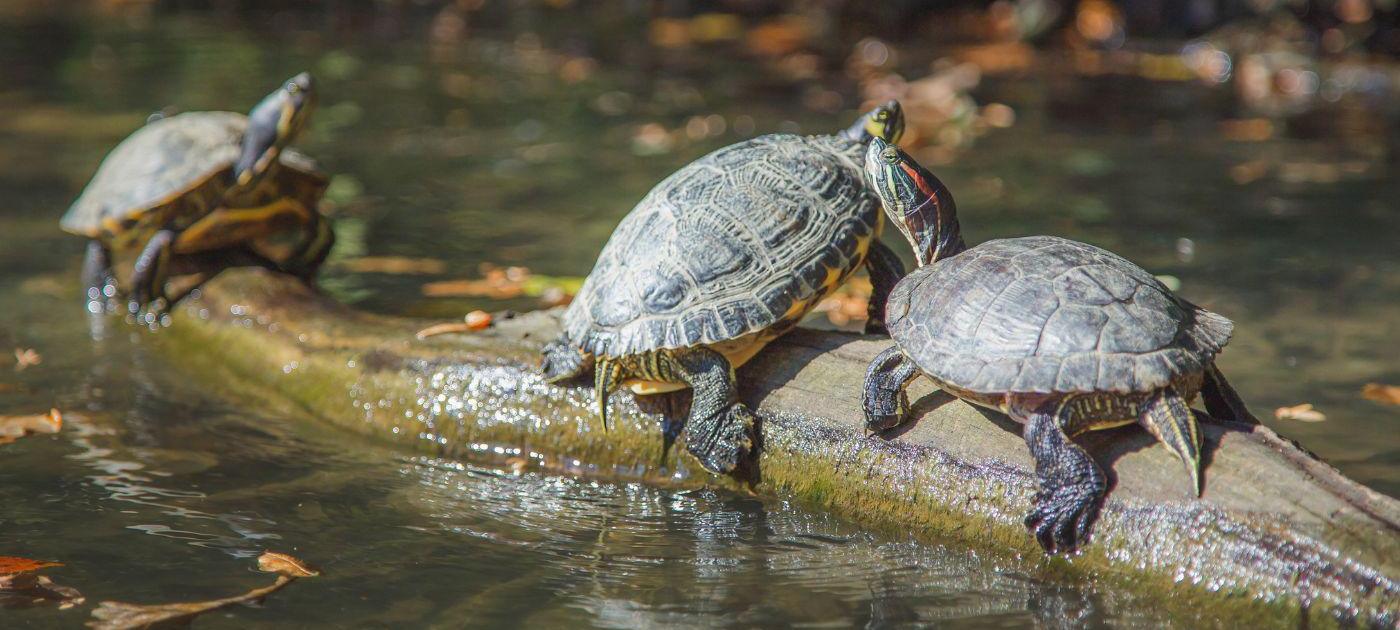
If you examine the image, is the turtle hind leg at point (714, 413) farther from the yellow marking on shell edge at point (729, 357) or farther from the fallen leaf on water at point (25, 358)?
the fallen leaf on water at point (25, 358)

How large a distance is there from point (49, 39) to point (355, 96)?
5995 mm

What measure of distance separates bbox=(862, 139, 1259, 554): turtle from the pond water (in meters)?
0.40

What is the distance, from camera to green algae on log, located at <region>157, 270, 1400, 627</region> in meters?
3.26

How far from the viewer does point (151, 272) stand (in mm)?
6031

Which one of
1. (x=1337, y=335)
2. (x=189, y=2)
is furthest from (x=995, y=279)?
(x=189, y=2)

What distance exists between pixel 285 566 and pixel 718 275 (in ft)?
5.15

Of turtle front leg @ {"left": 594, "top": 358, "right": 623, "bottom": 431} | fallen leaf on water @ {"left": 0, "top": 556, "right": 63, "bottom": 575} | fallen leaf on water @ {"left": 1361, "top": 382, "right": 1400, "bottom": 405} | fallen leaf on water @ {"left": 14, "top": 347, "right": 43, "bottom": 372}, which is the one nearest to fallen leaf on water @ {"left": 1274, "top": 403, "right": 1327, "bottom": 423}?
fallen leaf on water @ {"left": 1361, "top": 382, "right": 1400, "bottom": 405}

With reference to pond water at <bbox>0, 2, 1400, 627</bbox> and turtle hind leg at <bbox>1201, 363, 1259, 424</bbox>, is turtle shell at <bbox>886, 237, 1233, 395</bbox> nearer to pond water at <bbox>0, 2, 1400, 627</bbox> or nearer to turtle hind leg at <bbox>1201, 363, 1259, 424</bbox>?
turtle hind leg at <bbox>1201, 363, 1259, 424</bbox>

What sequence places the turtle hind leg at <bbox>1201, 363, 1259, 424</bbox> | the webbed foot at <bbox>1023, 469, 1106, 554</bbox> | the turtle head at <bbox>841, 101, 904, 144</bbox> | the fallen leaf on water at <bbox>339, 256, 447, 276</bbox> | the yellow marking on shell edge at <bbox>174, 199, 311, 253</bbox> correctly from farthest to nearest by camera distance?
the fallen leaf on water at <bbox>339, 256, 447, 276</bbox> → the yellow marking on shell edge at <bbox>174, 199, 311, 253</bbox> → the turtle head at <bbox>841, 101, 904, 144</bbox> → the turtle hind leg at <bbox>1201, 363, 1259, 424</bbox> → the webbed foot at <bbox>1023, 469, 1106, 554</bbox>

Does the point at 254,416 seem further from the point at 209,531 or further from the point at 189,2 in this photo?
the point at 189,2

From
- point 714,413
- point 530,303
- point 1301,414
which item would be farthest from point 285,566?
point 1301,414

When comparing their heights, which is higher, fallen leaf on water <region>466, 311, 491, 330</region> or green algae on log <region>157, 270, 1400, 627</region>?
fallen leaf on water <region>466, 311, 491, 330</region>

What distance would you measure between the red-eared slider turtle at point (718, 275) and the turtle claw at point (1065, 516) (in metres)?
0.99

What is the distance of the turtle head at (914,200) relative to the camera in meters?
4.09
